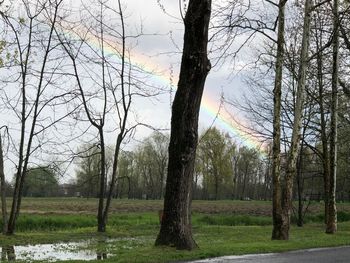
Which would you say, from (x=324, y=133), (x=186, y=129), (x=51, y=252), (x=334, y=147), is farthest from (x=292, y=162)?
(x=324, y=133)

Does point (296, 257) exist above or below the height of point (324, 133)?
below

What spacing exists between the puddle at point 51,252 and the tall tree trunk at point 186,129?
6.22 ft

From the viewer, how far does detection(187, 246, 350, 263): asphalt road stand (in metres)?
10.9

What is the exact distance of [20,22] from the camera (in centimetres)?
1731

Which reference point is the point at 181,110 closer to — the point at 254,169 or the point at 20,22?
the point at 20,22

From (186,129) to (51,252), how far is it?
518 centimetres

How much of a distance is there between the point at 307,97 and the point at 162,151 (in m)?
72.5

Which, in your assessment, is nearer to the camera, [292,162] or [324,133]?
[292,162]

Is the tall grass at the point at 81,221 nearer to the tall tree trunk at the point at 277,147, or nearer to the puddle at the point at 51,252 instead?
the puddle at the point at 51,252

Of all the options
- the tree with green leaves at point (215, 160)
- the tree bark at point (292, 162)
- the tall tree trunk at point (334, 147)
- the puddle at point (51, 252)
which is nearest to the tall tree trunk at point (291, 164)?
the tree bark at point (292, 162)

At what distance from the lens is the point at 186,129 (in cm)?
1213

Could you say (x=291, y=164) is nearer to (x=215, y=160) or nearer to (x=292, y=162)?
(x=292, y=162)

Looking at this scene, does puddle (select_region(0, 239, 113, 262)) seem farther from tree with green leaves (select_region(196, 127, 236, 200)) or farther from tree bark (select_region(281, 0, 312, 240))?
tree with green leaves (select_region(196, 127, 236, 200))

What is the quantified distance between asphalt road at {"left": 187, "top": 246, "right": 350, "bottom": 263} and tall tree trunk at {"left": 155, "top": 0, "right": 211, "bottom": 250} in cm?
136
